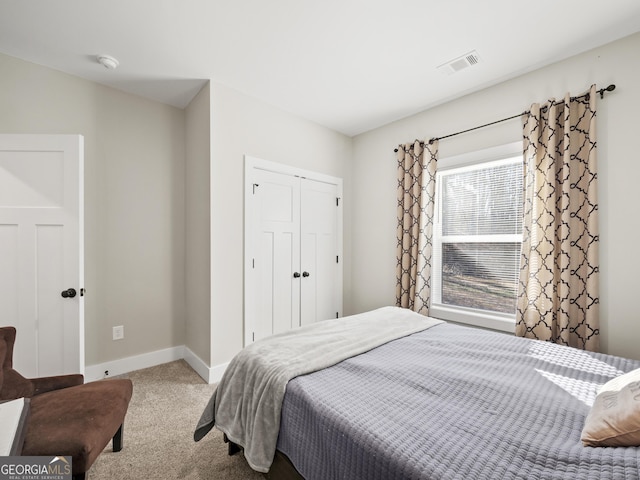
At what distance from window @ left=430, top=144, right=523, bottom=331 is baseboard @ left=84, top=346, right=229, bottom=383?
2255 millimetres

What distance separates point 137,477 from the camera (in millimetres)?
1522

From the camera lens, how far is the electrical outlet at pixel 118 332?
272cm

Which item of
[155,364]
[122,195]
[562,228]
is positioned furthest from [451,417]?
[122,195]

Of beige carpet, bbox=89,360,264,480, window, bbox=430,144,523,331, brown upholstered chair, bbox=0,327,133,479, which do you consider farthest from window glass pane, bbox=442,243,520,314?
brown upholstered chair, bbox=0,327,133,479

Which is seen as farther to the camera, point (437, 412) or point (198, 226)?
point (198, 226)

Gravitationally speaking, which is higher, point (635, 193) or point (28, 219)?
point (635, 193)

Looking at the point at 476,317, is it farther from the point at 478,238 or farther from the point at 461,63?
the point at 461,63

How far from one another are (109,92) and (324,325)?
289 cm

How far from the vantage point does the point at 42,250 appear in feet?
6.46

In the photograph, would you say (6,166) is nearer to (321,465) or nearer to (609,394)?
(321,465)

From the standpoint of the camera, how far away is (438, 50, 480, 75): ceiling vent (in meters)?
2.24

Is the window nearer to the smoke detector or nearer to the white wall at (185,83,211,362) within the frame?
the white wall at (185,83,211,362)

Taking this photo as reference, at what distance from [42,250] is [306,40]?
7.72ft

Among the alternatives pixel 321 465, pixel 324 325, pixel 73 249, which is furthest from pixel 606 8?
pixel 73 249
